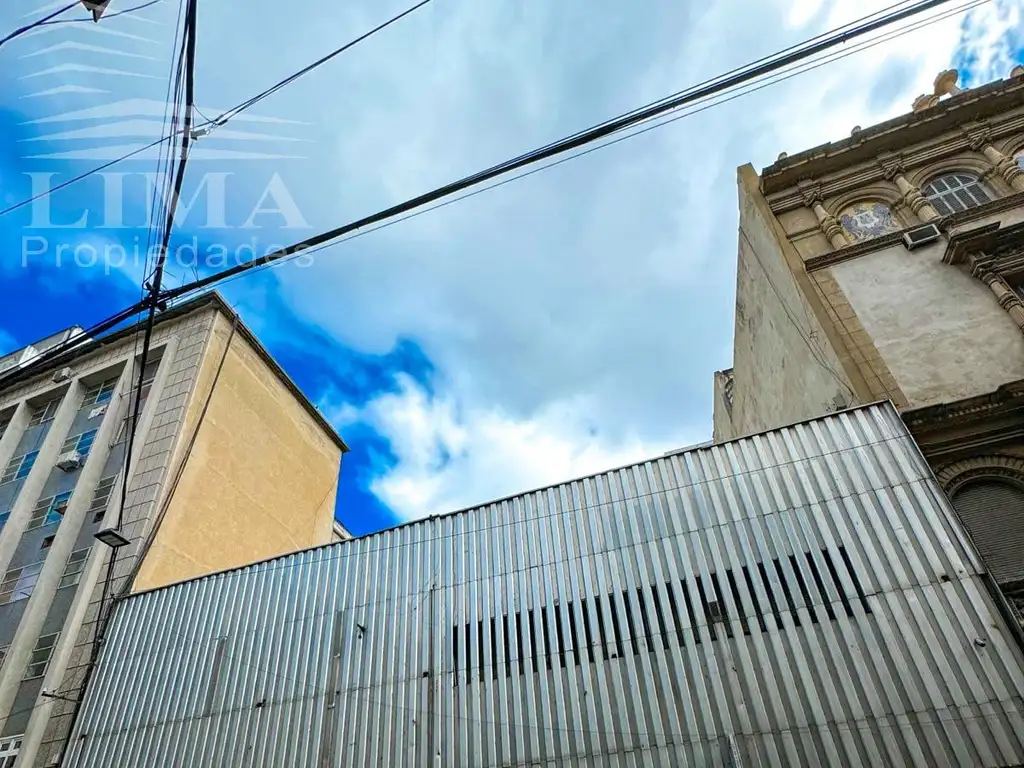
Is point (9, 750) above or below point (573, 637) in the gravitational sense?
above

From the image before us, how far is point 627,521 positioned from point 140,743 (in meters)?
8.88

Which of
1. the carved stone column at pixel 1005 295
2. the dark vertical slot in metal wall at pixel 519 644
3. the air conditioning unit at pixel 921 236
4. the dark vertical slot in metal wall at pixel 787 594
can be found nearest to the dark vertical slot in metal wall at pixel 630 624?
the dark vertical slot in metal wall at pixel 519 644

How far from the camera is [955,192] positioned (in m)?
14.0

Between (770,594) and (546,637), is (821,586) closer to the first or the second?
(770,594)

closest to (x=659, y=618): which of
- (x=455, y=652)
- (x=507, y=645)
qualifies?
(x=507, y=645)

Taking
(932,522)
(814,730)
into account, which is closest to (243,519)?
(814,730)

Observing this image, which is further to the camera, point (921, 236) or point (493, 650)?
point (921, 236)

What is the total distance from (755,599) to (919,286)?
8.13 metres

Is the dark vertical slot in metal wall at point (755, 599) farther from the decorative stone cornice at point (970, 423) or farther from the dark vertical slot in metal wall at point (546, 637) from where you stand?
the decorative stone cornice at point (970, 423)

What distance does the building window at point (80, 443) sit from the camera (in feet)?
58.9

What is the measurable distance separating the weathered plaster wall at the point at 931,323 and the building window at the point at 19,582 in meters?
20.2

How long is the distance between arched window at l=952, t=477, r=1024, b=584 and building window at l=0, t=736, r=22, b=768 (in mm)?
18125

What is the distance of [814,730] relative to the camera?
6.88 metres

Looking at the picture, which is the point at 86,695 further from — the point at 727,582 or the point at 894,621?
the point at 894,621
